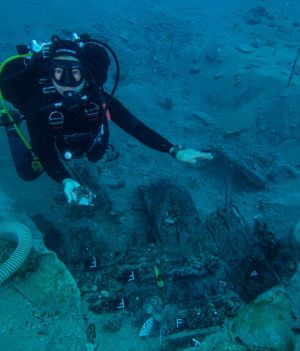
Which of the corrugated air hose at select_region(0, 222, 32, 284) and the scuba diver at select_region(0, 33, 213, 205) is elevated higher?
the scuba diver at select_region(0, 33, 213, 205)

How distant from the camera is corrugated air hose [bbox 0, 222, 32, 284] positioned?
3312 millimetres

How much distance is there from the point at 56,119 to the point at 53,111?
11 centimetres

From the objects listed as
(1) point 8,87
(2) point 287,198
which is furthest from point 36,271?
(2) point 287,198

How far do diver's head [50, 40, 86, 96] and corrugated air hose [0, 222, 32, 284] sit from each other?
1860 mm

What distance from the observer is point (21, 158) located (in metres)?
5.37

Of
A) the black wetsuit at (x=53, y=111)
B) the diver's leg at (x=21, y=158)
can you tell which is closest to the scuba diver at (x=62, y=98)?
the black wetsuit at (x=53, y=111)

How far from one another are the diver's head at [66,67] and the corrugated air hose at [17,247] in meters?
1.86

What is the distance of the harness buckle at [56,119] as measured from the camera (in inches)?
154

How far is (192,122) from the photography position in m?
9.08

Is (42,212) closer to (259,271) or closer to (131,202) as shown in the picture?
(131,202)

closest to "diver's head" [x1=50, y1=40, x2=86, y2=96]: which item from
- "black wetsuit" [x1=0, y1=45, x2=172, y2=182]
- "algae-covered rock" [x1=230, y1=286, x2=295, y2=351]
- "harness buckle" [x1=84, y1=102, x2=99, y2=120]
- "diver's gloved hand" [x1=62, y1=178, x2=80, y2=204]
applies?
"black wetsuit" [x1=0, y1=45, x2=172, y2=182]

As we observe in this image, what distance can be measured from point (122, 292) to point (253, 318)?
1.65 metres

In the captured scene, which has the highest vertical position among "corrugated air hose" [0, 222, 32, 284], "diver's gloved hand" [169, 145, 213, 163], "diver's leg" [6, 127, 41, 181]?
"diver's gloved hand" [169, 145, 213, 163]

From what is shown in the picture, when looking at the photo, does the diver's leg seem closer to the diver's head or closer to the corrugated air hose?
the corrugated air hose
